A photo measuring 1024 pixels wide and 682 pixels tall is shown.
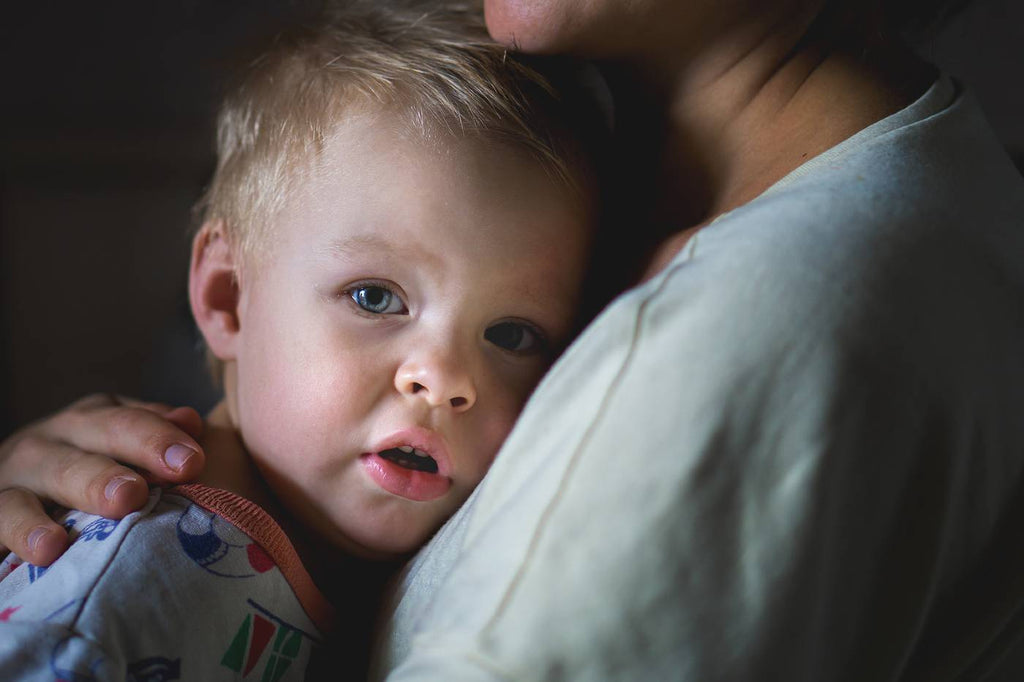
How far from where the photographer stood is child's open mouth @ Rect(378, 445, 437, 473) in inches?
28.6

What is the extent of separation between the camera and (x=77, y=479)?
682mm

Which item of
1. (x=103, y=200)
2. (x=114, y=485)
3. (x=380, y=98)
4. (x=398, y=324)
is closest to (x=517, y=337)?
(x=398, y=324)

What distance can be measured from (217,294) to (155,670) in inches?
17.1

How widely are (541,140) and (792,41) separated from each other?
0.79 feet

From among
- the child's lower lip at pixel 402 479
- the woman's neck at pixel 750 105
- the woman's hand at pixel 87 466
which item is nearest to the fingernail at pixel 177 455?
the woman's hand at pixel 87 466

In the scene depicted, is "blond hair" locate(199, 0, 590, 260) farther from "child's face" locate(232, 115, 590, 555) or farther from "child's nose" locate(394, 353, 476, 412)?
"child's nose" locate(394, 353, 476, 412)

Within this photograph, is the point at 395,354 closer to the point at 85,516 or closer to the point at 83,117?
the point at 85,516

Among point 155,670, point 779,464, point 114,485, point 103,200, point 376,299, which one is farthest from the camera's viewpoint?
point 103,200

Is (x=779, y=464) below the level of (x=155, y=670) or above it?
above

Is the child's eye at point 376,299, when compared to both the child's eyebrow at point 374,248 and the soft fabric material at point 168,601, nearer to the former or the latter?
the child's eyebrow at point 374,248

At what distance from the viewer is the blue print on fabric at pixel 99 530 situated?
1.99 ft

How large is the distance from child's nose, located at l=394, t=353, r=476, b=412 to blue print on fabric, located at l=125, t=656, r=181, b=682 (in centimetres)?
26

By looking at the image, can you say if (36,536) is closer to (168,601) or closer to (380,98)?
(168,601)

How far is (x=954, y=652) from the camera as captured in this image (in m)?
0.52
